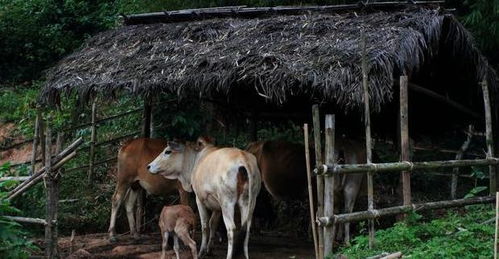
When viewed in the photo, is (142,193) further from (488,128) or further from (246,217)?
(488,128)

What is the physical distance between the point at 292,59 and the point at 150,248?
3.49m

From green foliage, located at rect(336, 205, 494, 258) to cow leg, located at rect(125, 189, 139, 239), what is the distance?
4.03 m

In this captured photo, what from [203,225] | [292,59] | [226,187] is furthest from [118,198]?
[292,59]

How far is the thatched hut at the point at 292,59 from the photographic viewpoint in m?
8.52

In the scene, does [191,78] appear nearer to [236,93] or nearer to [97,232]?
[236,93]

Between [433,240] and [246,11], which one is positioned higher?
[246,11]

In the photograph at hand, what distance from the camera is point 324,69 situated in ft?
27.8

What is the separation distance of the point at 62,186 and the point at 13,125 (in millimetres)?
4767

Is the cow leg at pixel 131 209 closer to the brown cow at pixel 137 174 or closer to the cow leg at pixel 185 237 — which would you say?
the brown cow at pixel 137 174

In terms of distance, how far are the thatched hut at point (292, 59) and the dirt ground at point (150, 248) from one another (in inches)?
81.1

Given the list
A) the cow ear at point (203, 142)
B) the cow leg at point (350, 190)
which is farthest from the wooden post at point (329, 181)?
the cow ear at point (203, 142)

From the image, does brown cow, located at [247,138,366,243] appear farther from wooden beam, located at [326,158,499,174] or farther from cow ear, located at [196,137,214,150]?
wooden beam, located at [326,158,499,174]

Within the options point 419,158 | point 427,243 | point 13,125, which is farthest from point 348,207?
point 13,125

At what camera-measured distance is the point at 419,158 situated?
15055mm
